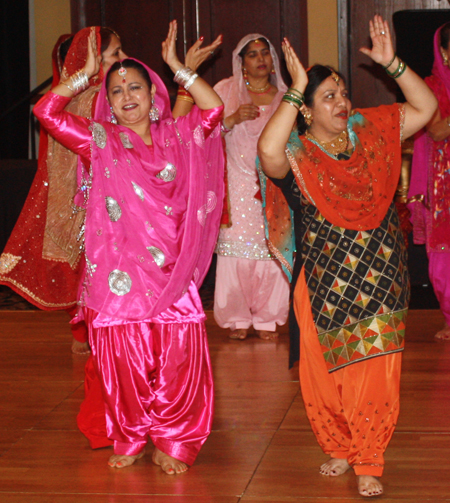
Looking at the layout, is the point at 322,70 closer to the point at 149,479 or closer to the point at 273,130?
the point at 273,130

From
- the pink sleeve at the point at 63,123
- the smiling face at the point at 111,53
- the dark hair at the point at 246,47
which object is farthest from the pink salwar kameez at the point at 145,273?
the dark hair at the point at 246,47

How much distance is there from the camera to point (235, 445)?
3.11m

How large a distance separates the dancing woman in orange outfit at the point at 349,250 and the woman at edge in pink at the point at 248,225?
208cm

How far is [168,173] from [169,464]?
3.44 feet

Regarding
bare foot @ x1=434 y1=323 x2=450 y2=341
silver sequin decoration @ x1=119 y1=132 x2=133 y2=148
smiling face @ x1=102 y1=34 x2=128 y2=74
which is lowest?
bare foot @ x1=434 y1=323 x2=450 y2=341

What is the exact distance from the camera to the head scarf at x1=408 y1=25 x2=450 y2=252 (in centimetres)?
457

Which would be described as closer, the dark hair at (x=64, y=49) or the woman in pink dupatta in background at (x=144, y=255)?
the woman in pink dupatta in background at (x=144, y=255)

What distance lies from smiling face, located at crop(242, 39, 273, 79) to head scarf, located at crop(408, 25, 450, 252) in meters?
0.95

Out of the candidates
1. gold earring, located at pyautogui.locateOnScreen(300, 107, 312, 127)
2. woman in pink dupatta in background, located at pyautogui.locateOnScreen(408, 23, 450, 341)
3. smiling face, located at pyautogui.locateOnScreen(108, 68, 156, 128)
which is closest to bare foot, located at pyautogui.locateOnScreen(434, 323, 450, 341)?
woman in pink dupatta in background, located at pyautogui.locateOnScreen(408, 23, 450, 341)

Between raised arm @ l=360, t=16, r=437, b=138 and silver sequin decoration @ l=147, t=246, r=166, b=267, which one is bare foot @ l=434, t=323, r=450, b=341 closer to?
raised arm @ l=360, t=16, r=437, b=138

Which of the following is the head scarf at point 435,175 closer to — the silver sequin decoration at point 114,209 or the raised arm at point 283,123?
the raised arm at point 283,123

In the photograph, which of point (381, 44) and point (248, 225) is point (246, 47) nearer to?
point (248, 225)

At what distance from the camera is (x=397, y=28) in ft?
21.2

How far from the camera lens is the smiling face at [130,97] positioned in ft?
9.68
